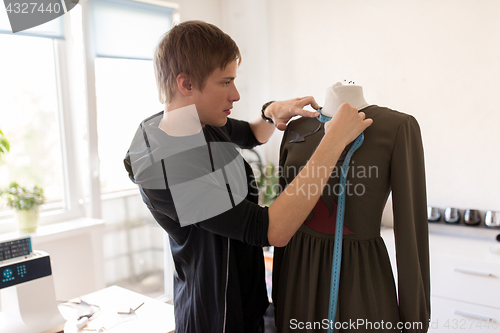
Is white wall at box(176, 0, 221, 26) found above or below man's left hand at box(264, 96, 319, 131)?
above

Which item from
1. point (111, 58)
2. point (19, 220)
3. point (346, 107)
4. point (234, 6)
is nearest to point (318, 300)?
point (346, 107)

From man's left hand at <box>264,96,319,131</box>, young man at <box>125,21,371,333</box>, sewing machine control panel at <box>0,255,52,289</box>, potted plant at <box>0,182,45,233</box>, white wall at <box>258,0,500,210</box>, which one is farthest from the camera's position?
white wall at <box>258,0,500,210</box>

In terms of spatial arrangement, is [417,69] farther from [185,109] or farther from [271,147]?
[185,109]

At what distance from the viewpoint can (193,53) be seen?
101cm

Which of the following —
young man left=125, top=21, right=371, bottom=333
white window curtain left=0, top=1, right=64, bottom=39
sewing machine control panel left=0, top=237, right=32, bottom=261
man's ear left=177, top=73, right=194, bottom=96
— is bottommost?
sewing machine control panel left=0, top=237, right=32, bottom=261

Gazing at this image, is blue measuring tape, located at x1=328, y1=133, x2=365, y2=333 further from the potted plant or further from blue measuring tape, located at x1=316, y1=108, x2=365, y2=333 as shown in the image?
the potted plant

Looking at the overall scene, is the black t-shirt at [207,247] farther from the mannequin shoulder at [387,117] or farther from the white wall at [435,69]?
the white wall at [435,69]

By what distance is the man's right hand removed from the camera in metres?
0.97

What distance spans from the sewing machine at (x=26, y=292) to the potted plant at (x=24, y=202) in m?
0.70

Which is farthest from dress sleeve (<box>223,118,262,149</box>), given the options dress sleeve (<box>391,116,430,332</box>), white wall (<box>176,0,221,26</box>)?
white wall (<box>176,0,221,26</box>)

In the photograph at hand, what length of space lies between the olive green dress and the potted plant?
1.72 metres

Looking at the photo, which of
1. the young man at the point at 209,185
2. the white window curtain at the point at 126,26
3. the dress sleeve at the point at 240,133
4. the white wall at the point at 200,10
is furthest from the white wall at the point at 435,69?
the young man at the point at 209,185

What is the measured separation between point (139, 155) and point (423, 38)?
7.15 feet

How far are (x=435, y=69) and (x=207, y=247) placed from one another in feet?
6.86
